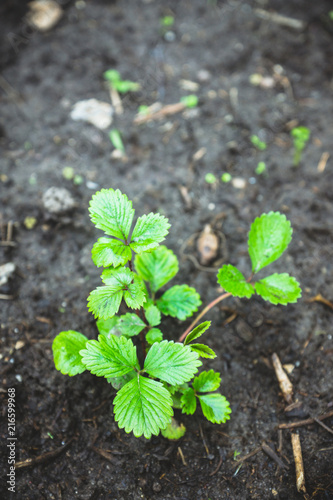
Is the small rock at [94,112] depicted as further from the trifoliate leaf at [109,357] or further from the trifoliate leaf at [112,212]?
the trifoliate leaf at [109,357]

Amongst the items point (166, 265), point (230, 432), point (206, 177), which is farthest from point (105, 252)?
point (206, 177)

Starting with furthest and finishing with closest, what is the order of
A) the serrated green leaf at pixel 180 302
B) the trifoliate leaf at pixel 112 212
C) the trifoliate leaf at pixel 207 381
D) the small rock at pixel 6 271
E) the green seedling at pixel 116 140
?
the green seedling at pixel 116 140 < the small rock at pixel 6 271 < the serrated green leaf at pixel 180 302 < the trifoliate leaf at pixel 207 381 < the trifoliate leaf at pixel 112 212

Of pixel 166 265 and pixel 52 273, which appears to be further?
pixel 52 273

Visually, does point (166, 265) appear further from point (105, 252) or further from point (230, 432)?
point (230, 432)

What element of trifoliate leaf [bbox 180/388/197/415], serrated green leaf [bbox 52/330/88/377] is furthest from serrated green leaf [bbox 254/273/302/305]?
serrated green leaf [bbox 52/330/88/377]

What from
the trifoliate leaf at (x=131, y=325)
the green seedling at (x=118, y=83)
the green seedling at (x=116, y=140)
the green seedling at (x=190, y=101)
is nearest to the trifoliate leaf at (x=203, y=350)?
the trifoliate leaf at (x=131, y=325)

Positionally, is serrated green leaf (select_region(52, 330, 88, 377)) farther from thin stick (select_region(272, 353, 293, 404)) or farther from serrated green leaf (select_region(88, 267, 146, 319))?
thin stick (select_region(272, 353, 293, 404))
